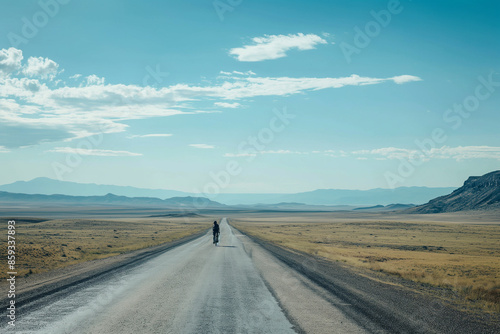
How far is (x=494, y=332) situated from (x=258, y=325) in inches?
217

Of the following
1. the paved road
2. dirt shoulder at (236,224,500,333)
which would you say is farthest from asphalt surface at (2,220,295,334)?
dirt shoulder at (236,224,500,333)

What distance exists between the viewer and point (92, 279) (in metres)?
15.3

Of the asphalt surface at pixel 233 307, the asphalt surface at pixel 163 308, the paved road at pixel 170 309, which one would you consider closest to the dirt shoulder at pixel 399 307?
the asphalt surface at pixel 233 307

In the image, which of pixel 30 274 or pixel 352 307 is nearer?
pixel 352 307

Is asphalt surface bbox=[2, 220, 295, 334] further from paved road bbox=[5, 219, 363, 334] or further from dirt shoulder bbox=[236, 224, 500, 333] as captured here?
dirt shoulder bbox=[236, 224, 500, 333]

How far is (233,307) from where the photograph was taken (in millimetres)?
10531

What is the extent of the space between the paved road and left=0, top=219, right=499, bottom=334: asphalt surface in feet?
0.08

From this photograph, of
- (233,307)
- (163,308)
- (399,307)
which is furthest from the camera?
(399,307)

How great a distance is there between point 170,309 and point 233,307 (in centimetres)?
173

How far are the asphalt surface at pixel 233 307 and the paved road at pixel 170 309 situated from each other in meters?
0.02

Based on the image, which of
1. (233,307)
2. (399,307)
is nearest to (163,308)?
(233,307)

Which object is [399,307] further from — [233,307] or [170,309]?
[170,309]

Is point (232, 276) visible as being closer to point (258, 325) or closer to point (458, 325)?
point (258, 325)

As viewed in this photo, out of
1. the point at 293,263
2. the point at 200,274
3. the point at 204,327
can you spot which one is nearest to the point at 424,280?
the point at 293,263
